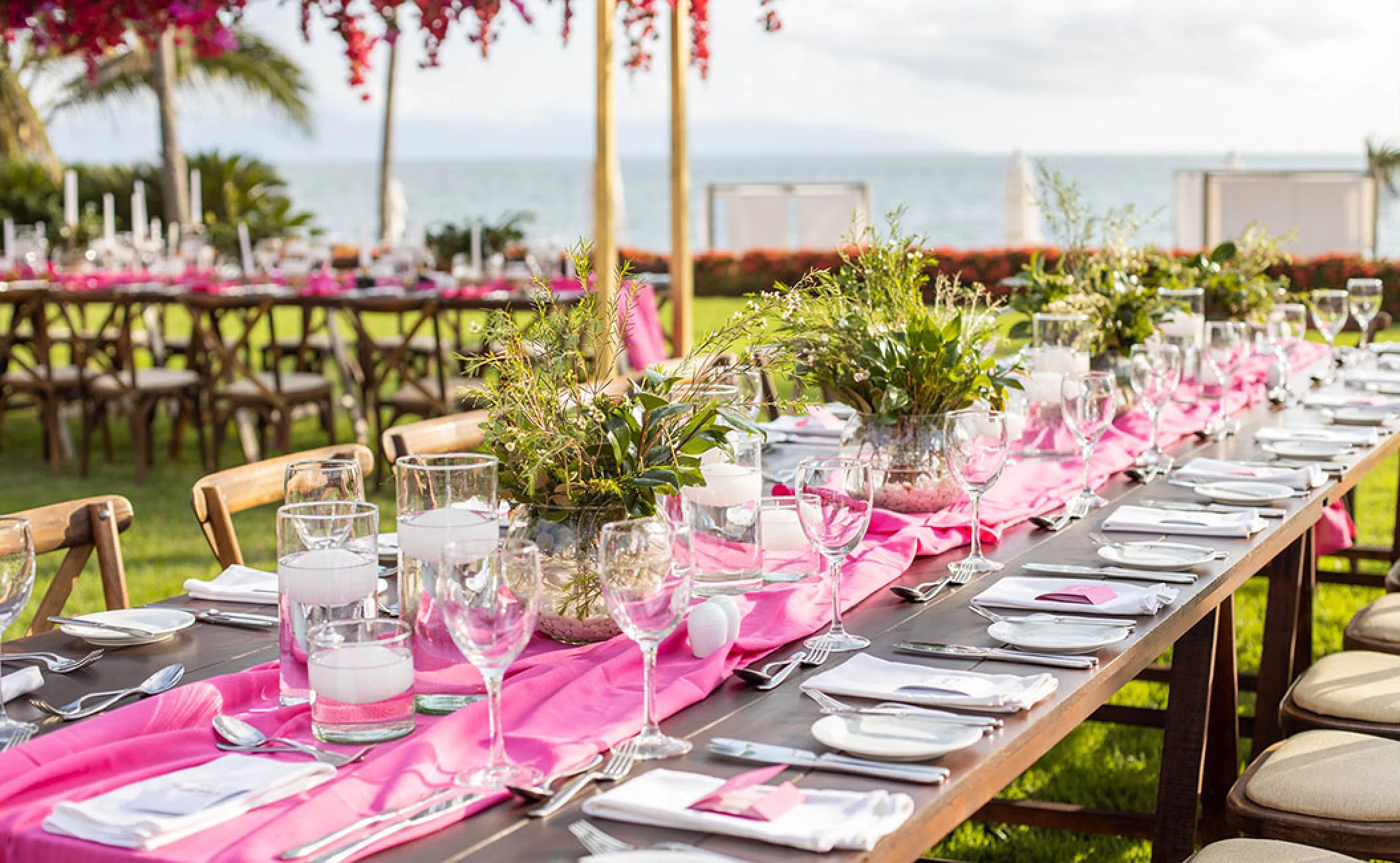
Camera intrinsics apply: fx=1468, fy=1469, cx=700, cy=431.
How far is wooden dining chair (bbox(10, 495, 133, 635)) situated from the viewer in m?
2.43

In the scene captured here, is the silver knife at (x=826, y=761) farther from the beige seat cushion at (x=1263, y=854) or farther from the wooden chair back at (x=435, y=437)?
the wooden chair back at (x=435, y=437)

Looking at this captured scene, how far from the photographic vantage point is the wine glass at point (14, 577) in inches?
66.5

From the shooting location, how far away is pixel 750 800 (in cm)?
136

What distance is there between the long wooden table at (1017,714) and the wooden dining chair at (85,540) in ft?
1.25

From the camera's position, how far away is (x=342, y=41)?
16.4 feet

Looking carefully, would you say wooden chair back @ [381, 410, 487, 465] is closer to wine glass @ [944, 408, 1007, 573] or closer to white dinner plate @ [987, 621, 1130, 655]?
wine glass @ [944, 408, 1007, 573]

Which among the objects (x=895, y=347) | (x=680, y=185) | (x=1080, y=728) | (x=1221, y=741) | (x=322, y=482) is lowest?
(x=1080, y=728)

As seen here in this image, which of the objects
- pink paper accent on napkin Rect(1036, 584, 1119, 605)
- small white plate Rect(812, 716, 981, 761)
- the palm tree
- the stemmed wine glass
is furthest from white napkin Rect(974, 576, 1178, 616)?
the palm tree

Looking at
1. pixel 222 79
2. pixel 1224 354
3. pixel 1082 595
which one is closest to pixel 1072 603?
pixel 1082 595

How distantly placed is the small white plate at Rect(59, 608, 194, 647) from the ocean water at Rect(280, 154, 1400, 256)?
96.6ft

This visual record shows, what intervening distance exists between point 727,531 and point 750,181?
Result: 2665 inches

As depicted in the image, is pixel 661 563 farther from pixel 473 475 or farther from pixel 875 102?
pixel 875 102

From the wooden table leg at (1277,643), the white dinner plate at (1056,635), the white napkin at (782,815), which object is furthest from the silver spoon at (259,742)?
the wooden table leg at (1277,643)

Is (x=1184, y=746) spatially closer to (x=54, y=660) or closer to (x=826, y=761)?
(x=826, y=761)
